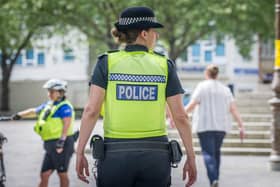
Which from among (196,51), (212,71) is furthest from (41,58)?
(212,71)

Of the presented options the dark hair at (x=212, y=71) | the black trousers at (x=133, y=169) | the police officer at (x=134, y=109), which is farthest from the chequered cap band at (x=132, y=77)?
the dark hair at (x=212, y=71)

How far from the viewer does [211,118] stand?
10.1m

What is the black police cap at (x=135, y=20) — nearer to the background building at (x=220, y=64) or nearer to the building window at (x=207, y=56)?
the background building at (x=220, y=64)

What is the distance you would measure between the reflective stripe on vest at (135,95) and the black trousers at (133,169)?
0.11 m

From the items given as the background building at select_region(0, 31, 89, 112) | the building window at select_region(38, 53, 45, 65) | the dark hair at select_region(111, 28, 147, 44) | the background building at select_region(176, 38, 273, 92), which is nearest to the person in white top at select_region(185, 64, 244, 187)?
the dark hair at select_region(111, 28, 147, 44)

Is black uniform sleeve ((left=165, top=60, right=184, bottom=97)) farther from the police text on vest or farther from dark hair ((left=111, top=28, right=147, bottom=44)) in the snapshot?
dark hair ((left=111, top=28, right=147, bottom=44))

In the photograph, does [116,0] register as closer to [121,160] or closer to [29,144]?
[29,144]

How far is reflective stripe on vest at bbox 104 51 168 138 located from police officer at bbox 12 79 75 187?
4.42 m

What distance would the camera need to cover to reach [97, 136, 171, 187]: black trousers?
446 cm

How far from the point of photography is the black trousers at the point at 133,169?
4.46 meters

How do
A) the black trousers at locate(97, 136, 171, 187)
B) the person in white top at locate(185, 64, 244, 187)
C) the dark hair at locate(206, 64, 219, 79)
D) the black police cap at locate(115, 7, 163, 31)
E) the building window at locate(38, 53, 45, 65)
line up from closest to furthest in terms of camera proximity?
the black trousers at locate(97, 136, 171, 187), the black police cap at locate(115, 7, 163, 31), the person in white top at locate(185, 64, 244, 187), the dark hair at locate(206, 64, 219, 79), the building window at locate(38, 53, 45, 65)

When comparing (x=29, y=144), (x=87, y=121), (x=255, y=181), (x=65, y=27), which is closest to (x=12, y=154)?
(x=29, y=144)

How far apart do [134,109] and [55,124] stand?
4.61 m

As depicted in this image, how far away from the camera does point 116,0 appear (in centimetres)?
3159
